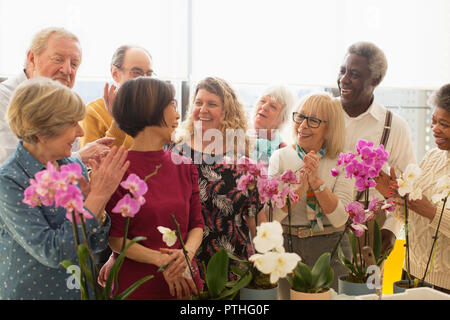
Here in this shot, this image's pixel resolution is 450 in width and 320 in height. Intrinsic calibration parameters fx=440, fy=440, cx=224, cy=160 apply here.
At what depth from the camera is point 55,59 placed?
184 centimetres

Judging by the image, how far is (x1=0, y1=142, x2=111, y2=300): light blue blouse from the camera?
1.18 metres

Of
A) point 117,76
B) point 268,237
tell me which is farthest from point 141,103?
point 117,76

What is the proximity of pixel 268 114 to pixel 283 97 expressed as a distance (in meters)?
0.15

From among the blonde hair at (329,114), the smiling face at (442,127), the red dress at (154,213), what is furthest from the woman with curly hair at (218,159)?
the smiling face at (442,127)

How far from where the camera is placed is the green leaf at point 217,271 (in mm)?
1174

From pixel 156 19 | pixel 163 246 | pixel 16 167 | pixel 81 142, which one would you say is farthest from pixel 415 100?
pixel 16 167

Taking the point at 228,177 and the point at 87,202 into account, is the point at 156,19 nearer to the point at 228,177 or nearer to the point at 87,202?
the point at 228,177

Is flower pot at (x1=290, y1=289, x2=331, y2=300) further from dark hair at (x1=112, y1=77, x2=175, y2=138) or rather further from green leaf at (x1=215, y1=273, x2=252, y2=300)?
dark hair at (x1=112, y1=77, x2=175, y2=138)

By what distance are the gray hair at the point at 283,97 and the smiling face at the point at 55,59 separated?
3.91 ft

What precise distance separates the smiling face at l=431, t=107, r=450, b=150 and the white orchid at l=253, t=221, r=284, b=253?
1.15m

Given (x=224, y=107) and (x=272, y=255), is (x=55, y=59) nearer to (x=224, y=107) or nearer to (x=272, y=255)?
(x=224, y=107)

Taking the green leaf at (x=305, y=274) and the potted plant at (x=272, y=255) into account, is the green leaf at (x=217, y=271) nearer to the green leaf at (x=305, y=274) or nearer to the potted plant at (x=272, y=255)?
the potted plant at (x=272, y=255)

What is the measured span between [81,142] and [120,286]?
3.35 feet

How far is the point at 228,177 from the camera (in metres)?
1.71
